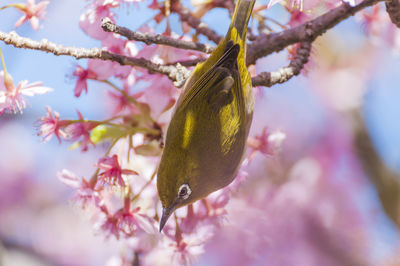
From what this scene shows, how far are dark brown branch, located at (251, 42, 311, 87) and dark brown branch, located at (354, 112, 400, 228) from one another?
1465mm

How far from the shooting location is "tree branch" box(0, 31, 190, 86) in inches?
70.9

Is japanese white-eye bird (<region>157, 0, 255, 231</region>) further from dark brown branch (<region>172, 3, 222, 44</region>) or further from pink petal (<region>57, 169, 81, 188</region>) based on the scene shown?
pink petal (<region>57, 169, 81, 188</region>)

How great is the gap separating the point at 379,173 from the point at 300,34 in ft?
5.14

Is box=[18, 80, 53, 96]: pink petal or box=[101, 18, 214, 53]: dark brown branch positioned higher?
box=[101, 18, 214, 53]: dark brown branch

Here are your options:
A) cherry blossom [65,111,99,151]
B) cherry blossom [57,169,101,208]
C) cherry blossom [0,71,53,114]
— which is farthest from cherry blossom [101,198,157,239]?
cherry blossom [0,71,53,114]

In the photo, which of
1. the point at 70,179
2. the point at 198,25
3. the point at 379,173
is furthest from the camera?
the point at 379,173

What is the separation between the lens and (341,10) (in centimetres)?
201

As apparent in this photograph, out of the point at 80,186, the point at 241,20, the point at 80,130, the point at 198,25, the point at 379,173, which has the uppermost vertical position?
the point at 241,20

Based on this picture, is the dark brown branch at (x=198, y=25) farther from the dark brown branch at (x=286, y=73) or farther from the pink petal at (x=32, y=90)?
the pink petal at (x=32, y=90)

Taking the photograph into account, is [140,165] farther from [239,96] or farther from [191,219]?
[239,96]

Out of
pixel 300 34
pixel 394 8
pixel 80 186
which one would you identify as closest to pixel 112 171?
pixel 80 186

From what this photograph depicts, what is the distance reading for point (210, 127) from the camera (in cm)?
202

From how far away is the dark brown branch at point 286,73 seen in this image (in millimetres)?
1927

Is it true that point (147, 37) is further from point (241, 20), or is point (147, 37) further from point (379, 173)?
point (379, 173)
